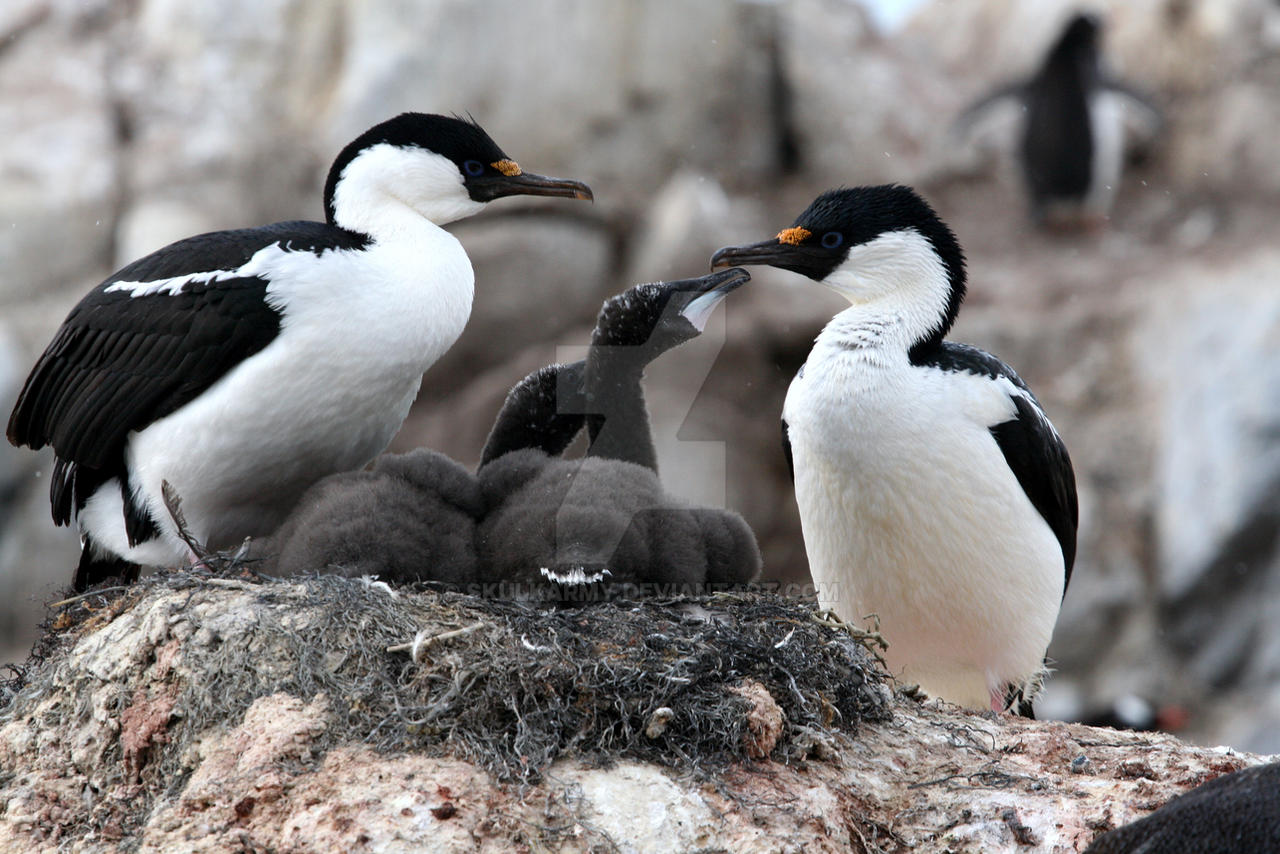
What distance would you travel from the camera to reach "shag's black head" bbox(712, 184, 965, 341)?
479 centimetres

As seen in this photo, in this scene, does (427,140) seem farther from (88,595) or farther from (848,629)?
(848,629)

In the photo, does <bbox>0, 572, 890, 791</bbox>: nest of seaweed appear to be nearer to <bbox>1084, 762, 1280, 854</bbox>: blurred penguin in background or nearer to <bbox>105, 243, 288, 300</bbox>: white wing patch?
<bbox>1084, 762, 1280, 854</bbox>: blurred penguin in background

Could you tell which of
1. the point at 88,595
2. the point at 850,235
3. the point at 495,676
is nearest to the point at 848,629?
the point at 495,676

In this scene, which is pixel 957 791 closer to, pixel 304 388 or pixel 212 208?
pixel 304 388

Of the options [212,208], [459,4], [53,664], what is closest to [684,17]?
[459,4]

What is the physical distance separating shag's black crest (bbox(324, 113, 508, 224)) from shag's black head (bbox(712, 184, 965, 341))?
0.88 metres

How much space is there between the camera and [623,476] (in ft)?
13.5

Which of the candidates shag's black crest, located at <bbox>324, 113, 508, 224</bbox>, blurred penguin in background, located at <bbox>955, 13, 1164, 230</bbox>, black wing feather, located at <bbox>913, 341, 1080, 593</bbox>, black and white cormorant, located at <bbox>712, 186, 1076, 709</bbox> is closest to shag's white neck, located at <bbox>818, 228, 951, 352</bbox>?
black and white cormorant, located at <bbox>712, 186, 1076, 709</bbox>

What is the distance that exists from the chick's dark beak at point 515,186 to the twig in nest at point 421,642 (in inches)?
72.3

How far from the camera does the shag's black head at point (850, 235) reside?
4.79m

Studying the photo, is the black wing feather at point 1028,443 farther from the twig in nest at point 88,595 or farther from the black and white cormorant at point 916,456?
the twig in nest at point 88,595

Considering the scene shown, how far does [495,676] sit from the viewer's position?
3.24 metres

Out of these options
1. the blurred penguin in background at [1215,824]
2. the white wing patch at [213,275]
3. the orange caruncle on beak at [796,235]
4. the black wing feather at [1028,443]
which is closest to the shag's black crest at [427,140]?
the white wing patch at [213,275]

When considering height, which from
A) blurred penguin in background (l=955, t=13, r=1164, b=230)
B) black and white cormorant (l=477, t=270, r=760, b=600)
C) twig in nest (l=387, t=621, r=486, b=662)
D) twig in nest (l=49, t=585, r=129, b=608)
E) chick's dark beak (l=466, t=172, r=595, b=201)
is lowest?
twig in nest (l=49, t=585, r=129, b=608)
